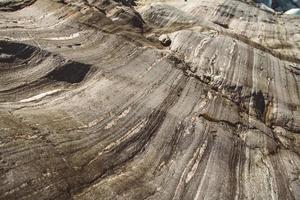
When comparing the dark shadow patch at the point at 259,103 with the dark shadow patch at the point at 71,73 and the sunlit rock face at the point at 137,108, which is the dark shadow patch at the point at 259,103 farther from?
the dark shadow patch at the point at 71,73

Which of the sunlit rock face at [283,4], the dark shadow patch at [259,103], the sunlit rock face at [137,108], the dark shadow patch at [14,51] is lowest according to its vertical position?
the sunlit rock face at [283,4]

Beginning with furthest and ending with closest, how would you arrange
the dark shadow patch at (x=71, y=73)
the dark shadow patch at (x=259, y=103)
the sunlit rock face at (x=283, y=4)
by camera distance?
the sunlit rock face at (x=283, y=4)
the dark shadow patch at (x=259, y=103)
the dark shadow patch at (x=71, y=73)

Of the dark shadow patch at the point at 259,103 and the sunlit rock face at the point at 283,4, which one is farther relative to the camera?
the sunlit rock face at the point at 283,4

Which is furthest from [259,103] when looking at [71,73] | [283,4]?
[283,4]

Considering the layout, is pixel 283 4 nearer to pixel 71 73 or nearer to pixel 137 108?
pixel 71 73

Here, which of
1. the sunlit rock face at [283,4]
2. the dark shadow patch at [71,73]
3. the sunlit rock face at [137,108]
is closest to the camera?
the sunlit rock face at [137,108]

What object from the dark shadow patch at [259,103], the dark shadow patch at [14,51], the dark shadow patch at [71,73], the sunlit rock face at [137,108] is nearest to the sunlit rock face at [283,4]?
the sunlit rock face at [137,108]

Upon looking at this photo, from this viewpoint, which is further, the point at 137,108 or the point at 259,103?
the point at 259,103
